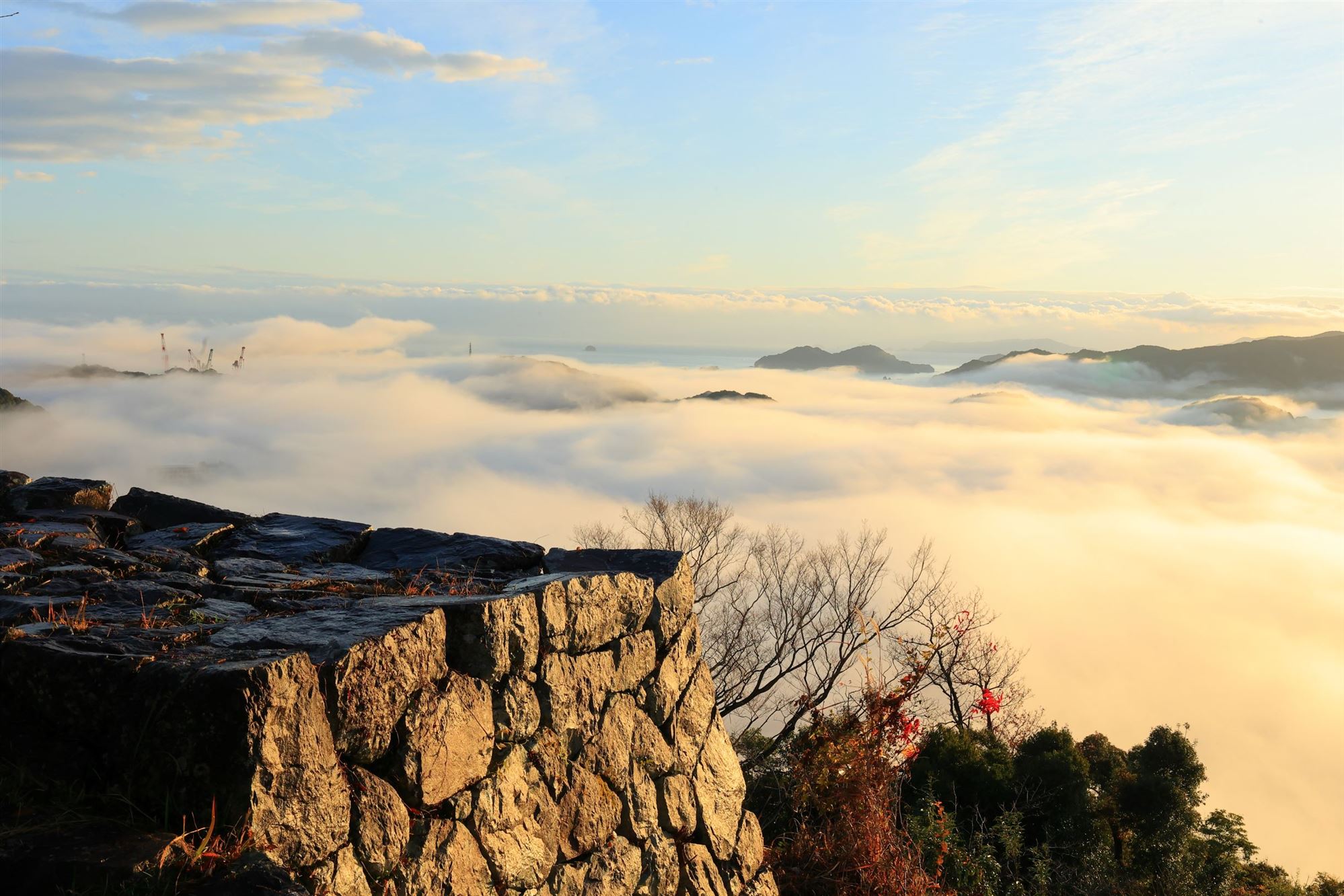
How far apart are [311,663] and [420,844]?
3.69 feet

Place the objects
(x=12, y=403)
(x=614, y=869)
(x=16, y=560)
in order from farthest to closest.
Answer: (x=12, y=403)
(x=614, y=869)
(x=16, y=560)

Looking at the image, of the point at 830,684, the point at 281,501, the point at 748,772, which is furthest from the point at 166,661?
the point at 281,501

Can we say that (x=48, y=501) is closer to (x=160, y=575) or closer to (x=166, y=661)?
(x=160, y=575)

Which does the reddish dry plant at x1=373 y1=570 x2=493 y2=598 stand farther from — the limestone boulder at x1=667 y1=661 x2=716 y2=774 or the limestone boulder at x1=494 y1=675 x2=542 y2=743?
the limestone boulder at x1=667 y1=661 x2=716 y2=774

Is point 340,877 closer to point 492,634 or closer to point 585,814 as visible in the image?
point 492,634

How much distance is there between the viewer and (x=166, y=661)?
4094 mm

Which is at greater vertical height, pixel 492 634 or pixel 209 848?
pixel 492 634

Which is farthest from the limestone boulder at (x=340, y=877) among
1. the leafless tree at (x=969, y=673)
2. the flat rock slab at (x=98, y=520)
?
the leafless tree at (x=969, y=673)

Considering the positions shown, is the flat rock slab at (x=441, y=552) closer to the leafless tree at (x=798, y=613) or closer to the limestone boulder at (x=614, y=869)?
the limestone boulder at (x=614, y=869)

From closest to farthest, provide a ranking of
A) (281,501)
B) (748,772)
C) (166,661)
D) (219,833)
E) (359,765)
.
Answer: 1. (219,833)
2. (166,661)
3. (359,765)
4. (748,772)
5. (281,501)

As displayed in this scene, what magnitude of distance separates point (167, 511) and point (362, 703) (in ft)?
15.0

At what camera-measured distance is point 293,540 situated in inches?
288

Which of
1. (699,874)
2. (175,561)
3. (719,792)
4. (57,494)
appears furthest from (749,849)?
(57,494)

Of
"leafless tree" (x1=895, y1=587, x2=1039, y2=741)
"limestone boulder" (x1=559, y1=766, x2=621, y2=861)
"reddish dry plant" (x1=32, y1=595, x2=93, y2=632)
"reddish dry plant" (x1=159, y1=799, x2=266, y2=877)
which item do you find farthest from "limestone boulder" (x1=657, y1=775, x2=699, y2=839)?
"leafless tree" (x1=895, y1=587, x2=1039, y2=741)
